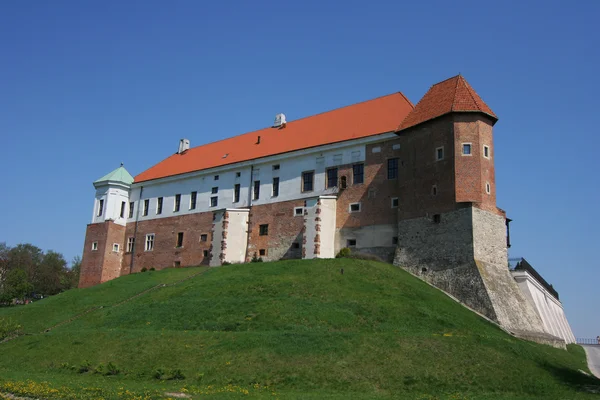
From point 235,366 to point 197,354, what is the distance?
100 inches

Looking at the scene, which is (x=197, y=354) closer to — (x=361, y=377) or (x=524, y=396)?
(x=361, y=377)

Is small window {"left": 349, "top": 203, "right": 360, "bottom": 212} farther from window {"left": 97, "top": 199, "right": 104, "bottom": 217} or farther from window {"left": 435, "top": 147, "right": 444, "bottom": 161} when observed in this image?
window {"left": 97, "top": 199, "right": 104, "bottom": 217}

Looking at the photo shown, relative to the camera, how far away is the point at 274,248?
153ft

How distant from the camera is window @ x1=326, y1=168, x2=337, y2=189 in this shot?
4488 centimetres

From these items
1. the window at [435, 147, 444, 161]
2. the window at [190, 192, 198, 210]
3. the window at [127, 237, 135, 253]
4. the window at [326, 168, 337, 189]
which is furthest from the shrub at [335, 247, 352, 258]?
the window at [127, 237, 135, 253]

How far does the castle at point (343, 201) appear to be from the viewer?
35.3m

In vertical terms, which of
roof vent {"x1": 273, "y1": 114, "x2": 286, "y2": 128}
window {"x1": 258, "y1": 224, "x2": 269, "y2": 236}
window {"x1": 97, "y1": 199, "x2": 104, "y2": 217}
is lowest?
window {"x1": 258, "y1": 224, "x2": 269, "y2": 236}

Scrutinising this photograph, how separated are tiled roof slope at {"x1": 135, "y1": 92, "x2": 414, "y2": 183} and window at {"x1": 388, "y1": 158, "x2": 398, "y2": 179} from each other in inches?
94.9

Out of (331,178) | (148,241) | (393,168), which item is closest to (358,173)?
(331,178)

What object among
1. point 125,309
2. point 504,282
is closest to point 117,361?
point 125,309

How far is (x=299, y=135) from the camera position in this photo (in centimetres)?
5078

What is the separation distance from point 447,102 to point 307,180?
43.5 feet

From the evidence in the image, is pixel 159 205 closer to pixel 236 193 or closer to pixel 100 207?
pixel 100 207

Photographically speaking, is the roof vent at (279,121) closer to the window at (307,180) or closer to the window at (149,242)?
the window at (307,180)
